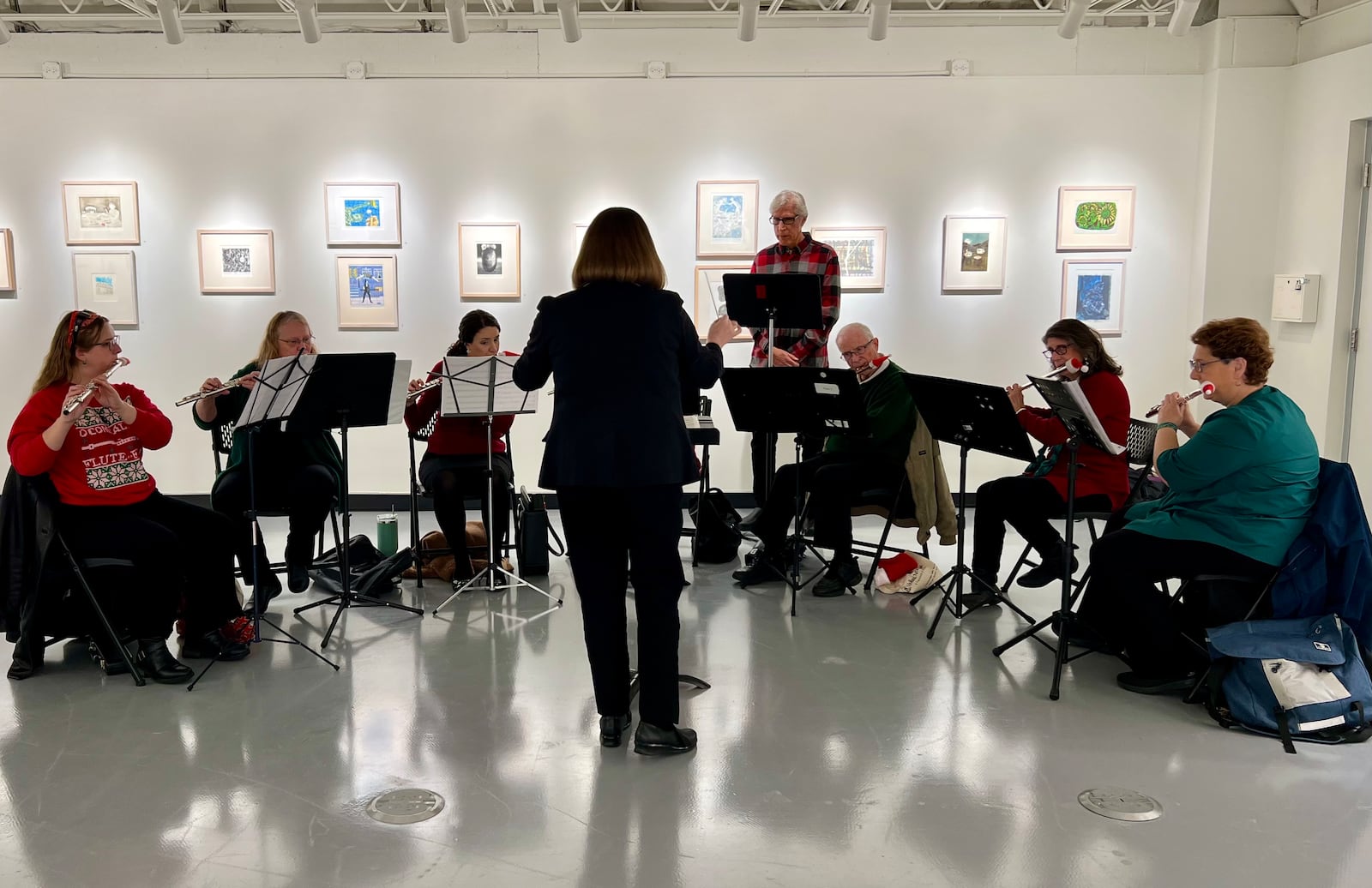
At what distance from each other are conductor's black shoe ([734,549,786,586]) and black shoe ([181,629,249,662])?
2312mm

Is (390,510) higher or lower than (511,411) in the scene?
lower

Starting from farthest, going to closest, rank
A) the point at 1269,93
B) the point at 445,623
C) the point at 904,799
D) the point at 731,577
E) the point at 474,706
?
the point at 1269,93, the point at 731,577, the point at 445,623, the point at 474,706, the point at 904,799

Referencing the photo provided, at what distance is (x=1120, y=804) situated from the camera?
3.15m

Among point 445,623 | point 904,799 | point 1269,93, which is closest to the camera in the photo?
point 904,799

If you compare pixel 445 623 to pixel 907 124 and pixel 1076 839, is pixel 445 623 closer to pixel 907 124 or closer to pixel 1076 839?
pixel 1076 839

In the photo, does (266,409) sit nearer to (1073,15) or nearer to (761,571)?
(761,571)

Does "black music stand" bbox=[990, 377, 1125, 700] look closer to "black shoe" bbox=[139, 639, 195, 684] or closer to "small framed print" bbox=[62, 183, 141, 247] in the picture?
"black shoe" bbox=[139, 639, 195, 684]

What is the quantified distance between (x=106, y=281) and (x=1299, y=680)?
7055 millimetres

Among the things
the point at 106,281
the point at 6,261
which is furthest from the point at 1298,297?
the point at 6,261

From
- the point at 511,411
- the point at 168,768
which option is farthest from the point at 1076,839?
the point at 511,411

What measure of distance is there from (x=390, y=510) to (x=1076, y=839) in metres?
5.43

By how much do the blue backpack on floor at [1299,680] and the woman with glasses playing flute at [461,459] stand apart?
3230 mm

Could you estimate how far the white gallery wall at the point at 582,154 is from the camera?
709 centimetres

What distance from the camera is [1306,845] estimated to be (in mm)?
2932
